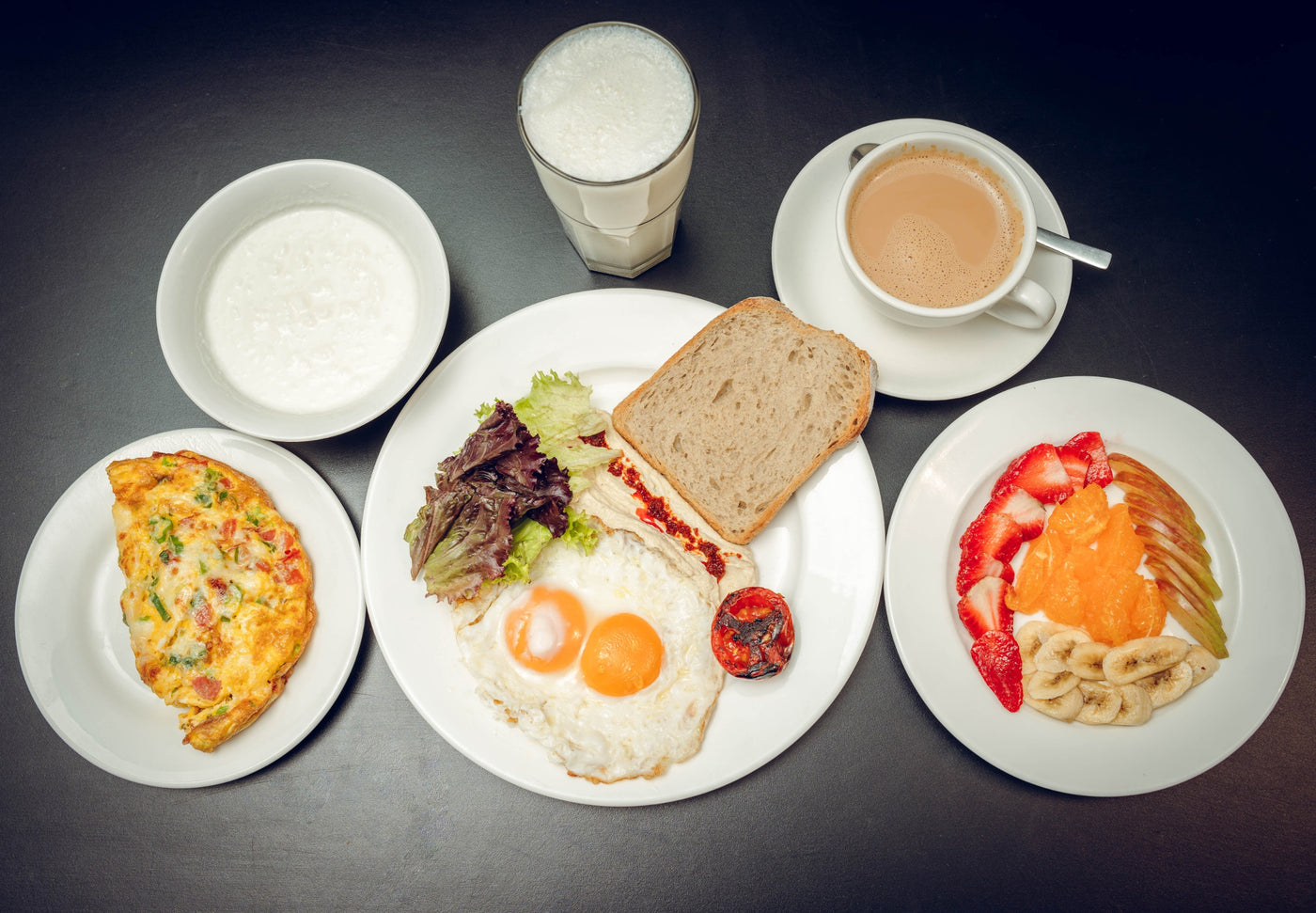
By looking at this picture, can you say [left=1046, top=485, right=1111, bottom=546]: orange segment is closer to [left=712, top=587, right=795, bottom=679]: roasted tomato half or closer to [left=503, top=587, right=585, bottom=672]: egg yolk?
[left=712, top=587, right=795, bottom=679]: roasted tomato half

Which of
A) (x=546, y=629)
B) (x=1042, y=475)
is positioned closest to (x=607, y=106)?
(x=546, y=629)

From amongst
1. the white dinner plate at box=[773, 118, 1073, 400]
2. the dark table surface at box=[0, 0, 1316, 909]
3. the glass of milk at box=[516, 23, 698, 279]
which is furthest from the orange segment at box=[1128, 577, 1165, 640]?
the glass of milk at box=[516, 23, 698, 279]

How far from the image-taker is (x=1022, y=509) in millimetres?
1913

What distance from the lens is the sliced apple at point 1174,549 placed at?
1877 mm

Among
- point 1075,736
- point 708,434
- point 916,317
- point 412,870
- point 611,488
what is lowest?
point 412,870

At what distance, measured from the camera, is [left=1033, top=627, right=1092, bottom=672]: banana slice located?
1.86 m

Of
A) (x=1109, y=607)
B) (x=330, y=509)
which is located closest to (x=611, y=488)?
(x=330, y=509)

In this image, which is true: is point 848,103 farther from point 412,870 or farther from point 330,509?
point 412,870

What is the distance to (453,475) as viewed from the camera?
1793mm

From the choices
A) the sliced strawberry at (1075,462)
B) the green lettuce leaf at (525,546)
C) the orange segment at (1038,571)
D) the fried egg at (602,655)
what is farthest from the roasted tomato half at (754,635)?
the sliced strawberry at (1075,462)

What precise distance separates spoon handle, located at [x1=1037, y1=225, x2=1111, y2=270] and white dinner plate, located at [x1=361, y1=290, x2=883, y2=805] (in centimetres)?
66

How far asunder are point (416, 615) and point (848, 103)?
185cm

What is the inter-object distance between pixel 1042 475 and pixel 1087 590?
305 mm

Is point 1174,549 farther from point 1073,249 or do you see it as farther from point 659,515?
point 659,515
